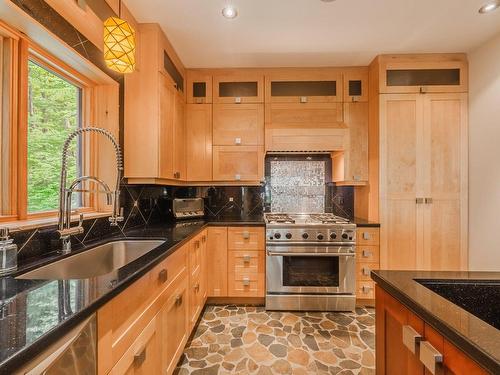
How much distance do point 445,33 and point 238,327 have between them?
3.20m

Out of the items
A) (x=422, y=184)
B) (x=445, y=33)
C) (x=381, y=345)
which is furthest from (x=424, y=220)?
(x=381, y=345)

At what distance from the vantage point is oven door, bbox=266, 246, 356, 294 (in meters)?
2.50

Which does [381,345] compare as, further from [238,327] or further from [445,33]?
[445,33]

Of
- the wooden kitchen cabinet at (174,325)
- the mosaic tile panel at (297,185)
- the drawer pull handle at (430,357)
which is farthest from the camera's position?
the mosaic tile panel at (297,185)

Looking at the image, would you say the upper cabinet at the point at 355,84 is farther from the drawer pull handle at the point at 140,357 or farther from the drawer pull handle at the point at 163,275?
the drawer pull handle at the point at 140,357

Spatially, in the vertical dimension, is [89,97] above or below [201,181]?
above

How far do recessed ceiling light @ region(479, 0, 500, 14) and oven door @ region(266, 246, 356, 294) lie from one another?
2206 mm

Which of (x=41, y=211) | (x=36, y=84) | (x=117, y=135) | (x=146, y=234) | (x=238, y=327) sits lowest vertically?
(x=238, y=327)

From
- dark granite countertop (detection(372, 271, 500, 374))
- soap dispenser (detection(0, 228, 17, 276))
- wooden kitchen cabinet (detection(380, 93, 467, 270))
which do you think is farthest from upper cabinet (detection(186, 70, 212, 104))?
dark granite countertop (detection(372, 271, 500, 374))

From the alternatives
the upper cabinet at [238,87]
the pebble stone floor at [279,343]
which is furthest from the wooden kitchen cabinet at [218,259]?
the upper cabinet at [238,87]

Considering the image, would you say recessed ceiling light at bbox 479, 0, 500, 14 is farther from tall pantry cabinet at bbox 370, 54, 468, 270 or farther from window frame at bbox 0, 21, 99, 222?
window frame at bbox 0, 21, 99, 222

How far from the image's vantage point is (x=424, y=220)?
257cm

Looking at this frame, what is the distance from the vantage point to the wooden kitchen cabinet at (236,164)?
2.89m

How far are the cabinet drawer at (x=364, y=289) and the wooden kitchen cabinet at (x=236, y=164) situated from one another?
4.93ft
